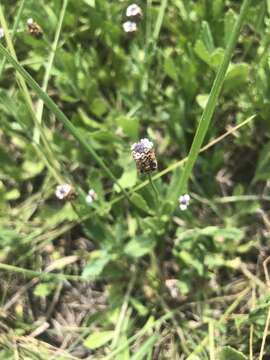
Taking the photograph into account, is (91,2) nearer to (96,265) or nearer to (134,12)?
(134,12)

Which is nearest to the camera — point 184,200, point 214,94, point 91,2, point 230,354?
point 214,94

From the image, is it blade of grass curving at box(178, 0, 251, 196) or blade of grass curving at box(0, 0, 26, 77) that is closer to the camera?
blade of grass curving at box(178, 0, 251, 196)

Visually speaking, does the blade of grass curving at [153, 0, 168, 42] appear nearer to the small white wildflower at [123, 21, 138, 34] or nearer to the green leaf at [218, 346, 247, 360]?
the small white wildflower at [123, 21, 138, 34]

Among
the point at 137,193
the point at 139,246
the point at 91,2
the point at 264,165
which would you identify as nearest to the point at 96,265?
the point at 139,246

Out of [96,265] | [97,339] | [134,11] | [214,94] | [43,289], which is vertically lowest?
[97,339]

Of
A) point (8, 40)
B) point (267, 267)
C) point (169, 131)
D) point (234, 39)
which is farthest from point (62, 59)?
point (267, 267)

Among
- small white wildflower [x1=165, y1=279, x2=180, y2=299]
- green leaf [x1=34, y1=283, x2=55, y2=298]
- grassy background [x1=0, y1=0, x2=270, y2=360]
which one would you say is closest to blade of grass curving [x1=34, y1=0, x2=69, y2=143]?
grassy background [x1=0, y1=0, x2=270, y2=360]
